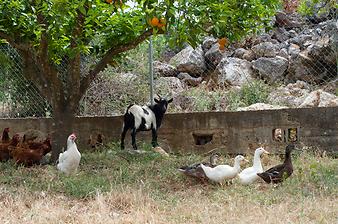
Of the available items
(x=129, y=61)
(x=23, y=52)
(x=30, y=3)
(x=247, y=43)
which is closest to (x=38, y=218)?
(x=30, y=3)

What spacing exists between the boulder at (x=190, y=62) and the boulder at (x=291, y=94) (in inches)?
75.2

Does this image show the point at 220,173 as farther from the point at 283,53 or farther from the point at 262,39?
the point at 262,39

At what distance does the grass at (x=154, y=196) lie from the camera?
15.1ft

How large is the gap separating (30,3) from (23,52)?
1.14 meters

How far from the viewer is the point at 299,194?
543 cm

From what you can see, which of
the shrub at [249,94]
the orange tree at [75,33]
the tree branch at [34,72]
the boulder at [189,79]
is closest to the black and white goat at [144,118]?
the orange tree at [75,33]

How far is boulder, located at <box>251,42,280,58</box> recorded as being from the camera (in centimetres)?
1208

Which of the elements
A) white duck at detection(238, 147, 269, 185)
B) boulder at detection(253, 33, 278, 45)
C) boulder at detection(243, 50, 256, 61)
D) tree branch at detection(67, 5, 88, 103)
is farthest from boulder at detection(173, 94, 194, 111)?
white duck at detection(238, 147, 269, 185)

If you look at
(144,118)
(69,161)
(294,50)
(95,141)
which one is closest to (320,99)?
(294,50)

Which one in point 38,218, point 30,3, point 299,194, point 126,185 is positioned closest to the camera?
point 38,218

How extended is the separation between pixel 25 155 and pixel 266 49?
6.66 m

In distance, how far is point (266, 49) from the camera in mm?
12266

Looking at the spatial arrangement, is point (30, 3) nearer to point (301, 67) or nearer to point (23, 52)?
point (23, 52)

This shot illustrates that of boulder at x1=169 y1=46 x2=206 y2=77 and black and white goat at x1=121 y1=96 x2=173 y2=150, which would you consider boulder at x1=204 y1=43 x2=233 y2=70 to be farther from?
black and white goat at x1=121 y1=96 x2=173 y2=150
